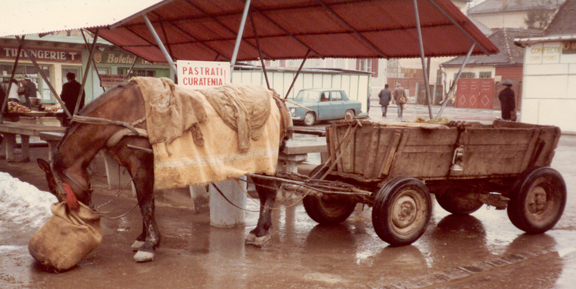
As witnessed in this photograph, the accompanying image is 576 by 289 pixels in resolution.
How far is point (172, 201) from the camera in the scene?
823 centimetres

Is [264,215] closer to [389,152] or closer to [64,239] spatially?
[389,152]

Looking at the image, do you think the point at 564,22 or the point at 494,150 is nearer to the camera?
the point at 494,150

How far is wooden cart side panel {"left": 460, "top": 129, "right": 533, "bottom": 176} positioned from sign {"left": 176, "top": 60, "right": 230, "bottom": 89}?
3.58 metres

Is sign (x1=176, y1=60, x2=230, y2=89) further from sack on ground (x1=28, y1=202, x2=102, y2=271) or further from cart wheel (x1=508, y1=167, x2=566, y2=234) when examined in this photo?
cart wheel (x1=508, y1=167, x2=566, y2=234)

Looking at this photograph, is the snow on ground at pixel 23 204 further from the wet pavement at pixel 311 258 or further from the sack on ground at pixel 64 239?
the sack on ground at pixel 64 239

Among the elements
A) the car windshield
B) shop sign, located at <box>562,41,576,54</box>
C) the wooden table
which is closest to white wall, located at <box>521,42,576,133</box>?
shop sign, located at <box>562,41,576,54</box>

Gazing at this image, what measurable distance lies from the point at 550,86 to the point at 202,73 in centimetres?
1703

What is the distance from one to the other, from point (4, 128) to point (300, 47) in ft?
20.2

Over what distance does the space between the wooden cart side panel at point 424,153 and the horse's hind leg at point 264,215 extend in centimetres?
129

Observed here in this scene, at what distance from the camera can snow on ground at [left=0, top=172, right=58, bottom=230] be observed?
6770mm

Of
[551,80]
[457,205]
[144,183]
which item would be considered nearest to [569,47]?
[551,80]

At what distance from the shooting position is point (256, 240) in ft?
19.2

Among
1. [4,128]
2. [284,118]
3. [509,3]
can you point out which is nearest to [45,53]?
[4,128]

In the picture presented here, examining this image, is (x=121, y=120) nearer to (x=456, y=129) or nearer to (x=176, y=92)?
(x=176, y=92)
